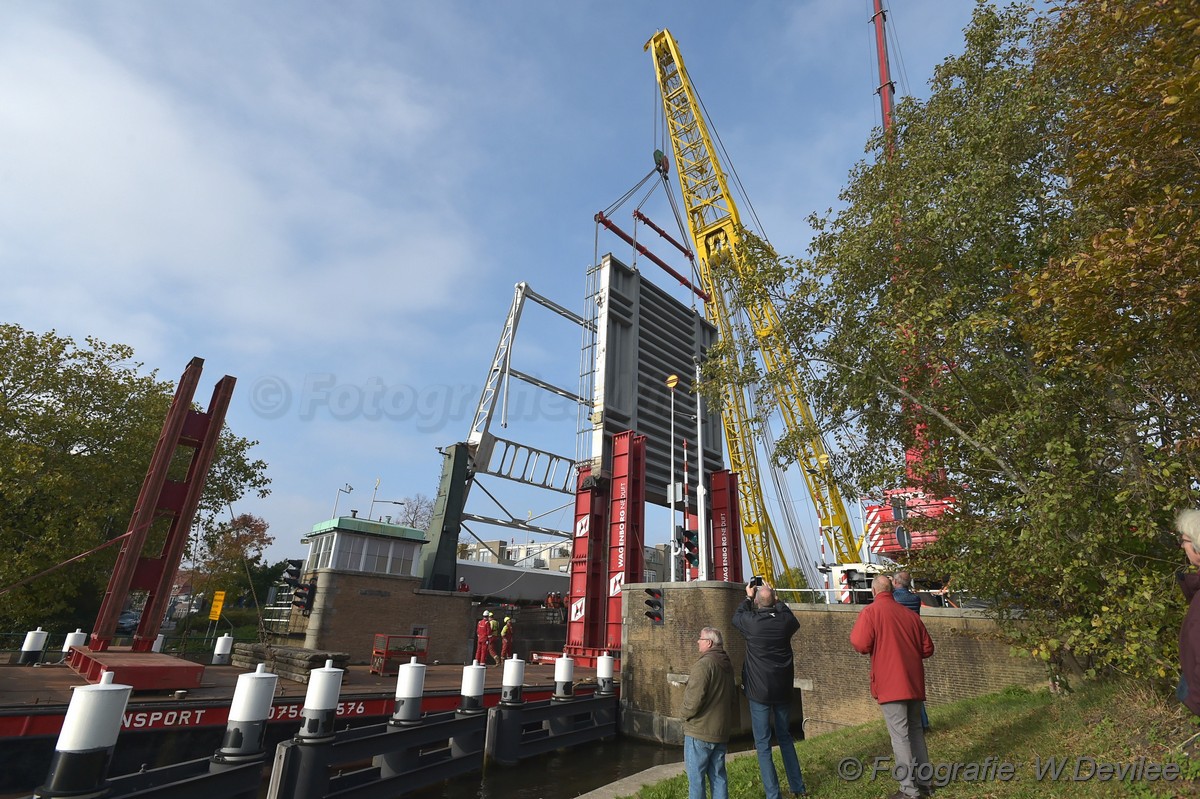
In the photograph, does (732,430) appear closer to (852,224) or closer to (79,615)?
(852,224)

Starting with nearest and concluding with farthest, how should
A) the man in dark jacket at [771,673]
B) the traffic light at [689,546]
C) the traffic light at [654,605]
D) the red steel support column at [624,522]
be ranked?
1. the man in dark jacket at [771,673]
2. the traffic light at [654,605]
3. the traffic light at [689,546]
4. the red steel support column at [624,522]

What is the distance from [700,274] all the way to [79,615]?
39006mm

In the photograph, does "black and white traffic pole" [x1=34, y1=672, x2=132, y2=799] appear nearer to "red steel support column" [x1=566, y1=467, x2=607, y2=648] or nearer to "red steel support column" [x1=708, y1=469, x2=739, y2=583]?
"red steel support column" [x1=566, y1=467, x2=607, y2=648]

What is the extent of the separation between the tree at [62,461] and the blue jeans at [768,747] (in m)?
23.2

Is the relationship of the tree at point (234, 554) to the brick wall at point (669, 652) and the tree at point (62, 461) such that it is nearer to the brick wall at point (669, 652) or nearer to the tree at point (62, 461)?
the tree at point (62, 461)

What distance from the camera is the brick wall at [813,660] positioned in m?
13.4

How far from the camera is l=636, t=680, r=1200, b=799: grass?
5.26 meters

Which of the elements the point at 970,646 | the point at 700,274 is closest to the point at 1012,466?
the point at 970,646

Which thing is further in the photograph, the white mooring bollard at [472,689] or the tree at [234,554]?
the tree at [234,554]

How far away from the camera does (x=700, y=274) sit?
1483 inches

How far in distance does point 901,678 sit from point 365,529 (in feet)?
77.4

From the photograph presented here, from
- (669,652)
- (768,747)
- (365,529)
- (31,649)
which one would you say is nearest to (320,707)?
(768,747)

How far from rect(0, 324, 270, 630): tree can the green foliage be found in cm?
2347

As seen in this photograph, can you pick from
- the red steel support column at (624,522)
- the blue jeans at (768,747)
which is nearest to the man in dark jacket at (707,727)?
the blue jeans at (768,747)
